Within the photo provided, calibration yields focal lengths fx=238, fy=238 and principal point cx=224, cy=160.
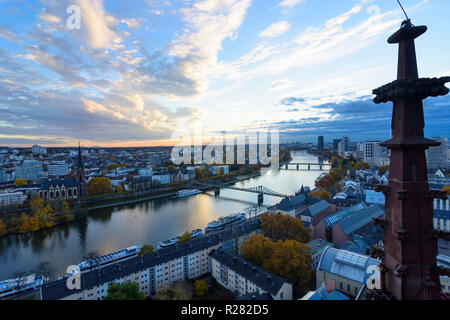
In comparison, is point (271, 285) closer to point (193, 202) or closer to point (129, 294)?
point (129, 294)

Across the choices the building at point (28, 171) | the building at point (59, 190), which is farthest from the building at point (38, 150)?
the building at point (59, 190)

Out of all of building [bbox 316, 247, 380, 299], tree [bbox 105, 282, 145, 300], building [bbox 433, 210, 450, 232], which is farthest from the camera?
building [bbox 433, 210, 450, 232]

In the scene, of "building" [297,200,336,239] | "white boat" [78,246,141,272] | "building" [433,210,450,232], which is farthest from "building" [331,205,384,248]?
"white boat" [78,246,141,272]

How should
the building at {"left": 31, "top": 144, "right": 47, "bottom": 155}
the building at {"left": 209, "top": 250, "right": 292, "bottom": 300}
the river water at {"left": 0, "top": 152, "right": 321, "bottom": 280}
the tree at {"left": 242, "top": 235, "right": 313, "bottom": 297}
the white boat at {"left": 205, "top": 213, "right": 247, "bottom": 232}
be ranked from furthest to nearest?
the building at {"left": 31, "top": 144, "right": 47, "bottom": 155}, the white boat at {"left": 205, "top": 213, "right": 247, "bottom": 232}, the river water at {"left": 0, "top": 152, "right": 321, "bottom": 280}, the tree at {"left": 242, "top": 235, "right": 313, "bottom": 297}, the building at {"left": 209, "top": 250, "right": 292, "bottom": 300}

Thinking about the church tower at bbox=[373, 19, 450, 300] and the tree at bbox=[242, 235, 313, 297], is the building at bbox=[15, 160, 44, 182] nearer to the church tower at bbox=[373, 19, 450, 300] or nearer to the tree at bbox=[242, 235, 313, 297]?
the tree at bbox=[242, 235, 313, 297]

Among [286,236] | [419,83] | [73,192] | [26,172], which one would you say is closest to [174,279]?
[286,236]

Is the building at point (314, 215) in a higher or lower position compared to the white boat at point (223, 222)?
higher

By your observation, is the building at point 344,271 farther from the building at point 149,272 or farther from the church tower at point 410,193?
the church tower at point 410,193
